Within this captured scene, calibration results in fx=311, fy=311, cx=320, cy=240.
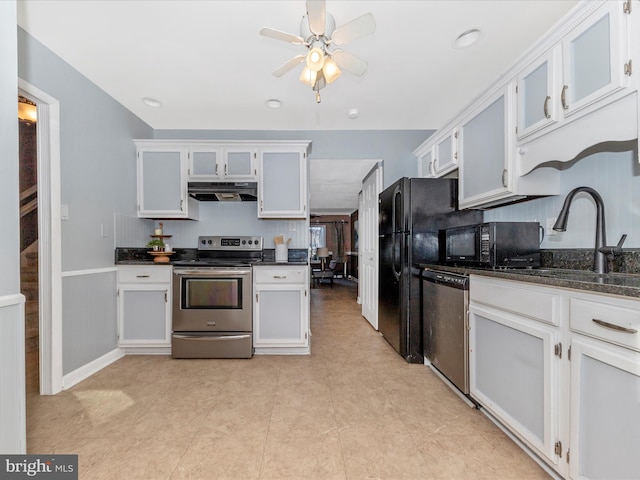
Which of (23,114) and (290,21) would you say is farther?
(23,114)

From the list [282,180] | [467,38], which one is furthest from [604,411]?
[282,180]

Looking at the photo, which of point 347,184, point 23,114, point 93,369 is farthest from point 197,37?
point 347,184

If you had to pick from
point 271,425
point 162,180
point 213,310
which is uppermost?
point 162,180

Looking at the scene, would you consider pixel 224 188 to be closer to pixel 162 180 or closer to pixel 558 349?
pixel 162 180

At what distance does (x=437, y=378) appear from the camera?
2510 mm

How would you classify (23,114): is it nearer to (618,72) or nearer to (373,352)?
(373,352)

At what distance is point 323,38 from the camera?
1850mm

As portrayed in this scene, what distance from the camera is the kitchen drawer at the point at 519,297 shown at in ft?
4.49

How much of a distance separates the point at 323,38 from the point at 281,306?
224cm

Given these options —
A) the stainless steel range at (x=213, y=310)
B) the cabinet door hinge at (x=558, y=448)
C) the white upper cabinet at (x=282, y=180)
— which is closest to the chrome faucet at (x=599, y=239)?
the cabinet door hinge at (x=558, y=448)

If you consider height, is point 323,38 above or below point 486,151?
above

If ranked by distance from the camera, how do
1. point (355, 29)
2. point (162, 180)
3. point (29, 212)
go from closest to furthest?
1. point (355, 29)
2. point (29, 212)
3. point (162, 180)

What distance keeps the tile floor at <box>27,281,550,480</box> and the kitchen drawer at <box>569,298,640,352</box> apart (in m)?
0.80

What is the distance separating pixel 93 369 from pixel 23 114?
7.18ft
